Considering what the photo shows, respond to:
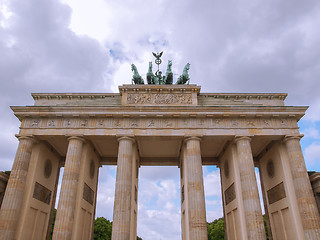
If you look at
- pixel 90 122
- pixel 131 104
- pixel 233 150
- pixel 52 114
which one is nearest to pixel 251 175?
pixel 233 150

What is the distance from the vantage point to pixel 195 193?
20219 millimetres

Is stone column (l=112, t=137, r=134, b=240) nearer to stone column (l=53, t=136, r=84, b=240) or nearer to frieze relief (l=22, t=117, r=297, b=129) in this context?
frieze relief (l=22, t=117, r=297, b=129)

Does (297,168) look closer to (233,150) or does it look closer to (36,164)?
(233,150)

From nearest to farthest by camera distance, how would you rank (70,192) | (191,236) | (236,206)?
(191,236) → (70,192) → (236,206)

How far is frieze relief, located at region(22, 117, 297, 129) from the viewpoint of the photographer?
22656mm

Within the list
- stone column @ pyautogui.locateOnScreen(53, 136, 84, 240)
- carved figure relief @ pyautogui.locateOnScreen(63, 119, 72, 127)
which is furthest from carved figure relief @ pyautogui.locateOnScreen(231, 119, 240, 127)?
carved figure relief @ pyautogui.locateOnScreen(63, 119, 72, 127)

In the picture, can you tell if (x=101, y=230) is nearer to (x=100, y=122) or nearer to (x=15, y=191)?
(x=15, y=191)

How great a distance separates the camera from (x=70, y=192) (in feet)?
66.9

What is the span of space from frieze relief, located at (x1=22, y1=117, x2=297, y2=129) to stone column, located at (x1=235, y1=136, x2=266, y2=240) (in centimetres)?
169

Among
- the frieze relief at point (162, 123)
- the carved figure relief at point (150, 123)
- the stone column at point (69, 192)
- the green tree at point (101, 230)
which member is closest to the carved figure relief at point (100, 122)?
the frieze relief at point (162, 123)

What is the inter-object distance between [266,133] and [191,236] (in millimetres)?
10962

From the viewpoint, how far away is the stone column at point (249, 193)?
750 inches

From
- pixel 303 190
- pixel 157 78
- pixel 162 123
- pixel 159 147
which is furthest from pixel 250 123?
pixel 157 78

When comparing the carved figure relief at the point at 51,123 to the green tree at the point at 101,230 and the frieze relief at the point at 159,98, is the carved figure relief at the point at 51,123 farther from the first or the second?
the green tree at the point at 101,230
